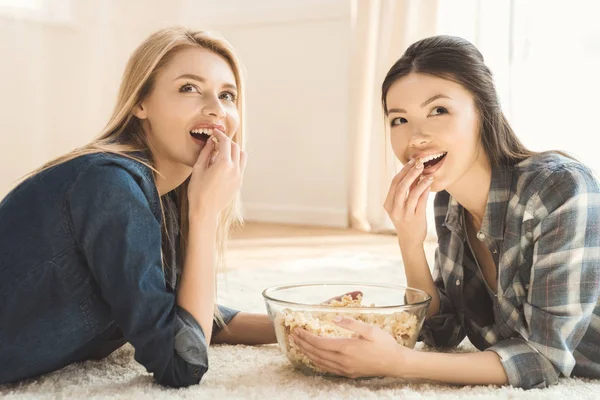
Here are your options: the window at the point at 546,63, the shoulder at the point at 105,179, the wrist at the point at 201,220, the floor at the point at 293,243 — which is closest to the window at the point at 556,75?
the window at the point at 546,63

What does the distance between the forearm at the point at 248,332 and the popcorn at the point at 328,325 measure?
11.6 inches

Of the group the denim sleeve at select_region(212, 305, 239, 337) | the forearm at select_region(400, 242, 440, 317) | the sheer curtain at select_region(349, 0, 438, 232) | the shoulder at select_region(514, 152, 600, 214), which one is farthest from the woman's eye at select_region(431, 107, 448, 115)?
the sheer curtain at select_region(349, 0, 438, 232)

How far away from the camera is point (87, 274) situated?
1299 millimetres

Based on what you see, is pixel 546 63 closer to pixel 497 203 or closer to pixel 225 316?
pixel 497 203

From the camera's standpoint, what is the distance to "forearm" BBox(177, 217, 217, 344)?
1320 millimetres

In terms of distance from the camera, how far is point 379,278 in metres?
2.61

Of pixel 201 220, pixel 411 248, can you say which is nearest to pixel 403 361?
pixel 411 248

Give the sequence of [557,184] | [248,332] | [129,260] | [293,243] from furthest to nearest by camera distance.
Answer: [293,243], [248,332], [557,184], [129,260]

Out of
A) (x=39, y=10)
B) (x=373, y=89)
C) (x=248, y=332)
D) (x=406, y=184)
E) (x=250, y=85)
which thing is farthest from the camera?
(x=250, y=85)

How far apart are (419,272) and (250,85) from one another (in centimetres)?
315

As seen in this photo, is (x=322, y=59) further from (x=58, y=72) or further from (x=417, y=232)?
(x=417, y=232)

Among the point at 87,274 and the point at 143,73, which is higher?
the point at 143,73

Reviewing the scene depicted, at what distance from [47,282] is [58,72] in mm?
2940

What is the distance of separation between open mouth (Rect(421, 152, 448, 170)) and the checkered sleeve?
221mm
